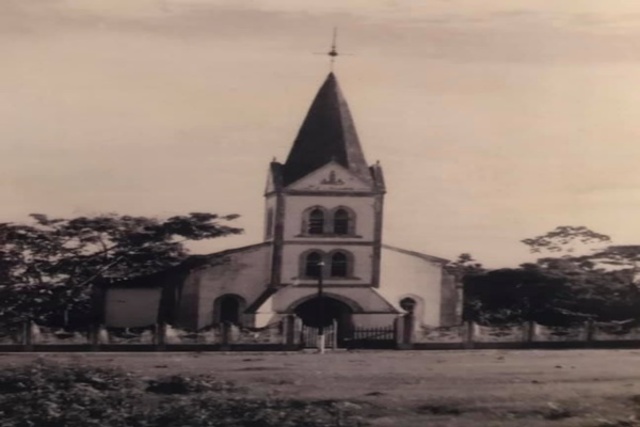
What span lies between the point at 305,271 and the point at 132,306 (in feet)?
1.61

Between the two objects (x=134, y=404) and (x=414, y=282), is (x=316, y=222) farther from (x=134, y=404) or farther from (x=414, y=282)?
(x=134, y=404)

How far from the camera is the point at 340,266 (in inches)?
126

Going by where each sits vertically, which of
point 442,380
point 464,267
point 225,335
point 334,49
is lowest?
point 442,380

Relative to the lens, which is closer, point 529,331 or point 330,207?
point 330,207

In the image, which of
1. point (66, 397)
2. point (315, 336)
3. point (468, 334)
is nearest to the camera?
point (66, 397)

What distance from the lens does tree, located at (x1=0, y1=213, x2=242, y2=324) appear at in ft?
10.4

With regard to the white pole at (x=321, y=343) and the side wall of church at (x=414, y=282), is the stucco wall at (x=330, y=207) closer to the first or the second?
the side wall of church at (x=414, y=282)

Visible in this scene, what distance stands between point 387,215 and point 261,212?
0.36 metres

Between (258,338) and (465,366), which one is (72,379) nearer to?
(258,338)

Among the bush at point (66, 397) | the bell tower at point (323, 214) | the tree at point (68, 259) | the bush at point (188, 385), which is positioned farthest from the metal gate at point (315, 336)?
the bush at point (66, 397)

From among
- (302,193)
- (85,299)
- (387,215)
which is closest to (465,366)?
(387,215)

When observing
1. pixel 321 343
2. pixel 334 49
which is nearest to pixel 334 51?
pixel 334 49

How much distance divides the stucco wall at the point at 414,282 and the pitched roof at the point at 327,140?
9.8 inches

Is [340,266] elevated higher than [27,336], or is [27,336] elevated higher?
[340,266]
